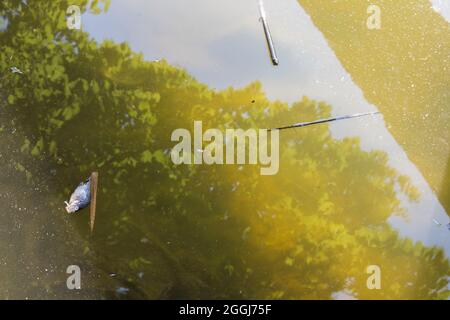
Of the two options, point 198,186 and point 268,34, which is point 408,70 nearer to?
point 268,34

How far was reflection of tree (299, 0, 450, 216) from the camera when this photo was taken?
2.23 meters

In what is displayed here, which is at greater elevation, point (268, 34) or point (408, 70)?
point (268, 34)

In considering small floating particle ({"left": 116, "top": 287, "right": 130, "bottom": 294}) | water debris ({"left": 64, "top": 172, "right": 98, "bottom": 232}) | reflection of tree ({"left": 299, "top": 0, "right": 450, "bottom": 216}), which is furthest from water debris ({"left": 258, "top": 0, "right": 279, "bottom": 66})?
small floating particle ({"left": 116, "top": 287, "right": 130, "bottom": 294})

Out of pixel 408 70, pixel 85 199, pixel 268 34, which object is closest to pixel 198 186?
pixel 85 199

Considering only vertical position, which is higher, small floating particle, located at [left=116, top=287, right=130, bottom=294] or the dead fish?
the dead fish

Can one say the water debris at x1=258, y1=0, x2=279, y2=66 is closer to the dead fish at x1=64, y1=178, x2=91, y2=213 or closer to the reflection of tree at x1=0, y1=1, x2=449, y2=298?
the reflection of tree at x1=0, y1=1, x2=449, y2=298

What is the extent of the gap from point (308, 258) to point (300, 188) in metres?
0.34

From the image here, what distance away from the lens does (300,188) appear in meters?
2.22

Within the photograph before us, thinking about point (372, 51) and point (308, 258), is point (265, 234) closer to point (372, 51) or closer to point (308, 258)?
point (308, 258)

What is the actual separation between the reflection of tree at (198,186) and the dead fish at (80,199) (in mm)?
66

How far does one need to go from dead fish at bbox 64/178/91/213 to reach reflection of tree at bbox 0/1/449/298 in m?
0.07

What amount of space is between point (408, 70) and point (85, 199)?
66.7 inches

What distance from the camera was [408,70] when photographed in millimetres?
2244

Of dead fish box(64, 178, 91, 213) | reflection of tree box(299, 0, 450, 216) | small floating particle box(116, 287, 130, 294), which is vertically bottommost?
small floating particle box(116, 287, 130, 294)
